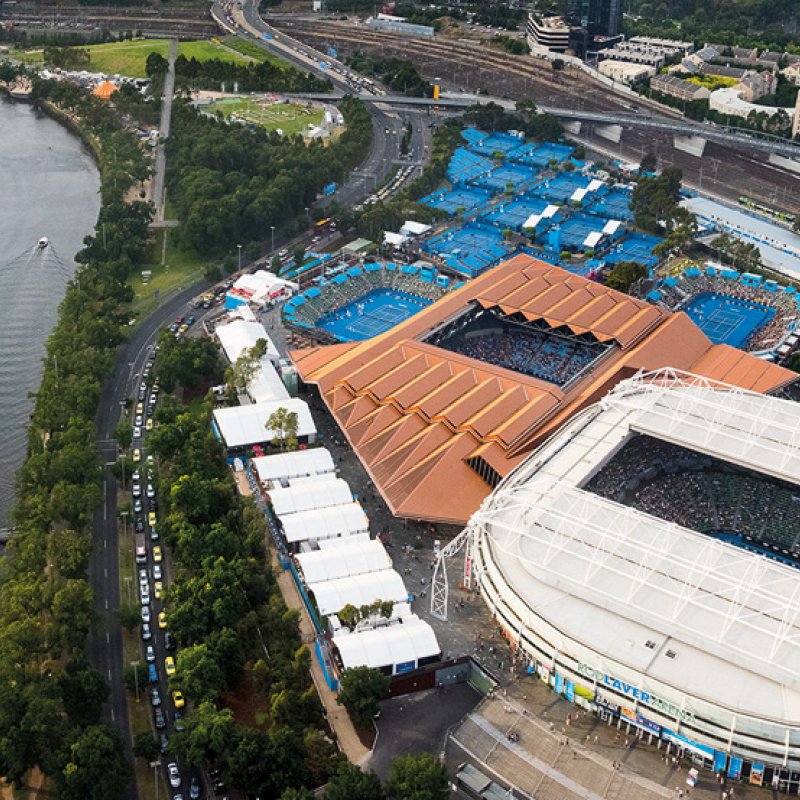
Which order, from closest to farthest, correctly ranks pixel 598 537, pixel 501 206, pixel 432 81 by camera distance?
pixel 598 537 → pixel 501 206 → pixel 432 81

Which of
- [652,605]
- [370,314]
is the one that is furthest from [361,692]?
[370,314]

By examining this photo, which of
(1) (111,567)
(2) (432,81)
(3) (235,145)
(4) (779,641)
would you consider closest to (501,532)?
(4) (779,641)

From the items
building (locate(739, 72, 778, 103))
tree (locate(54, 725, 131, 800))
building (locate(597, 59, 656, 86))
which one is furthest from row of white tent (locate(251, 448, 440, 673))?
building (locate(597, 59, 656, 86))

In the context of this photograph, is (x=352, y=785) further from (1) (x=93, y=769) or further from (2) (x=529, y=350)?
(2) (x=529, y=350)

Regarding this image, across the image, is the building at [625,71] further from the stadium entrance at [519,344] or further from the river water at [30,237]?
the stadium entrance at [519,344]

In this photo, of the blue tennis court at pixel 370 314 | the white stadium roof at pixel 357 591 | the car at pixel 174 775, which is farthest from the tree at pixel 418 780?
the blue tennis court at pixel 370 314

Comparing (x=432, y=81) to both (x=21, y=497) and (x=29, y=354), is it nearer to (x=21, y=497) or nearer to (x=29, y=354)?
(x=29, y=354)

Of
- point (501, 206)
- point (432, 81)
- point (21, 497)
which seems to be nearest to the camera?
point (21, 497)
